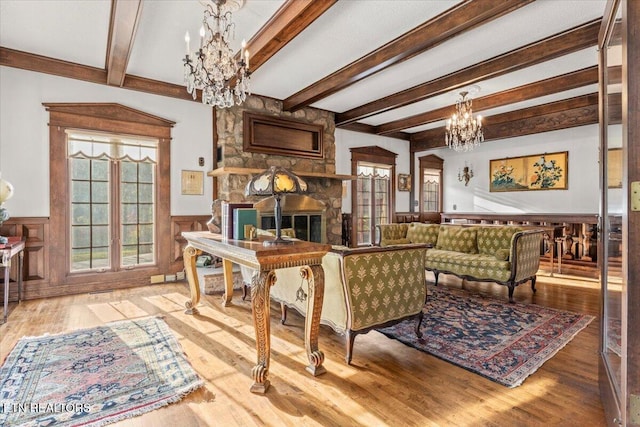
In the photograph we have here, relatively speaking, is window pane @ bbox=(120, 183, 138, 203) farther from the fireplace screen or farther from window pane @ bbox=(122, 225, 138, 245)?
the fireplace screen

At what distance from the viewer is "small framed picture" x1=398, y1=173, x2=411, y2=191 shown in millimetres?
8188

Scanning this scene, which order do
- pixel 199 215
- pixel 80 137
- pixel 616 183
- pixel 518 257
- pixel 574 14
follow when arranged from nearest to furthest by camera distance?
pixel 616 183, pixel 574 14, pixel 518 257, pixel 80 137, pixel 199 215

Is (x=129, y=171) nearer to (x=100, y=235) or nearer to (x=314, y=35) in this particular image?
(x=100, y=235)

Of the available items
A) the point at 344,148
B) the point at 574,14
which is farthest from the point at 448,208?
the point at 574,14

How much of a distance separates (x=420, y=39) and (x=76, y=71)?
4202 mm

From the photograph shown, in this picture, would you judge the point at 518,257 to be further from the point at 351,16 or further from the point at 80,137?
the point at 80,137

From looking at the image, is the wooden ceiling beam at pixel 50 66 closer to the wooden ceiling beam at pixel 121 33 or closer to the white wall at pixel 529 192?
the wooden ceiling beam at pixel 121 33

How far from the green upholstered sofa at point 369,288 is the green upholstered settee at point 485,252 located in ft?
6.11

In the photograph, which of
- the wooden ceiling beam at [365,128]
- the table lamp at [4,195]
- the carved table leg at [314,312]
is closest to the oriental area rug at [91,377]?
the carved table leg at [314,312]

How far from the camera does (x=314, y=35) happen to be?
11.3 feet

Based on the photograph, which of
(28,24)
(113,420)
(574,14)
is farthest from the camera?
(28,24)

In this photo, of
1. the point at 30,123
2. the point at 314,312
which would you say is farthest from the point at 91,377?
the point at 30,123

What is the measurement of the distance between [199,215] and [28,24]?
2.88 m

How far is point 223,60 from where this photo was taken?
280 centimetres
